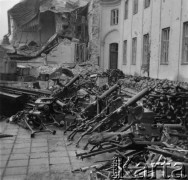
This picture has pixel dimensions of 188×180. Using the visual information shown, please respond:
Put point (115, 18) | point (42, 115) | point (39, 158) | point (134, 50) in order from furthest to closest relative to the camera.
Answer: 1. point (115, 18)
2. point (134, 50)
3. point (42, 115)
4. point (39, 158)

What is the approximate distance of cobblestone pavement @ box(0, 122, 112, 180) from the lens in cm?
439

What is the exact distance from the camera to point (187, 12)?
11.8 metres

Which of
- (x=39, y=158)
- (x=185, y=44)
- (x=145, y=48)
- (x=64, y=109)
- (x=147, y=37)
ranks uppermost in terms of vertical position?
(x=147, y=37)

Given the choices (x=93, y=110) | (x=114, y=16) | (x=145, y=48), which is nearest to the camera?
(x=93, y=110)

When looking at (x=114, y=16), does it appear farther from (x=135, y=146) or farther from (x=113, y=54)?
(x=135, y=146)

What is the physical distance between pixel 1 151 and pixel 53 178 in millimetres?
1806

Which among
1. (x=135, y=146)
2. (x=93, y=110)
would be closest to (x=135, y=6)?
(x=93, y=110)

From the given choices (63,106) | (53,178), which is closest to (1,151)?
(53,178)

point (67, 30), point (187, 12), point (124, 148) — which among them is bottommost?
point (124, 148)

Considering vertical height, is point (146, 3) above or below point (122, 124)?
above

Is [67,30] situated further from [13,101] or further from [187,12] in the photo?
[13,101]

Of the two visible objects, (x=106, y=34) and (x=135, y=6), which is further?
(x=106, y=34)

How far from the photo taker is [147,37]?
16922mm

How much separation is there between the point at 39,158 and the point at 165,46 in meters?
10.9
